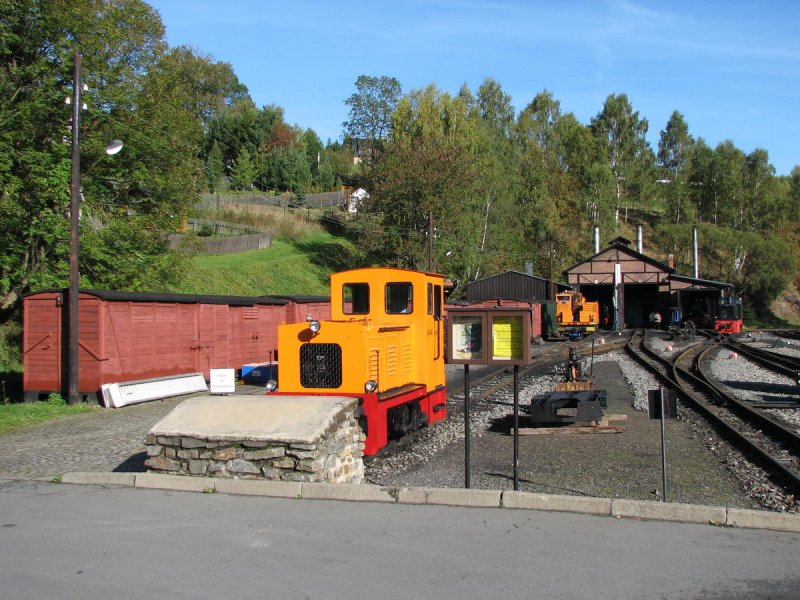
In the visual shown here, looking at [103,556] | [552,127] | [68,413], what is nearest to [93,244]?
[68,413]

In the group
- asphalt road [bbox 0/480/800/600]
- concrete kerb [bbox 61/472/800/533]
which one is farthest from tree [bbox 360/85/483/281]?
asphalt road [bbox 0/480/800/600]

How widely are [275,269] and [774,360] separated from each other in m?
30.1

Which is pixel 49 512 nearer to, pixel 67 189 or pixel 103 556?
pixel 103 556

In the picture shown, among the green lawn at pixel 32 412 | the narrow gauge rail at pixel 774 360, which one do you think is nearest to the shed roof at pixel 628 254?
the narrow gauge rail at pixel 774 360

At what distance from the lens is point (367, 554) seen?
5297mm

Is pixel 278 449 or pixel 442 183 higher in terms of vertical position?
pixel 442 183

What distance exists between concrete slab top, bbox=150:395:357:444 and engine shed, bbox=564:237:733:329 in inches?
1907

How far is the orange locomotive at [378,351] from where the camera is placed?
30.3 ft

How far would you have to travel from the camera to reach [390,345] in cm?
1010

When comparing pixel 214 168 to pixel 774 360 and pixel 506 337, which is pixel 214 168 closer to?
pixel 774 360

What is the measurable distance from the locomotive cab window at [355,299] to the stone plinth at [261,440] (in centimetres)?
305

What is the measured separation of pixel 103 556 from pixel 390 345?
17.7ft

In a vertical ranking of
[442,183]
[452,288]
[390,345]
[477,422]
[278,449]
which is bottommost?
[477,422]

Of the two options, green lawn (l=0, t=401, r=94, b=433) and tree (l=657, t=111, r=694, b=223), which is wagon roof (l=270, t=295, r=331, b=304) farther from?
tree (l=657, t=111, r=694, b=223)
